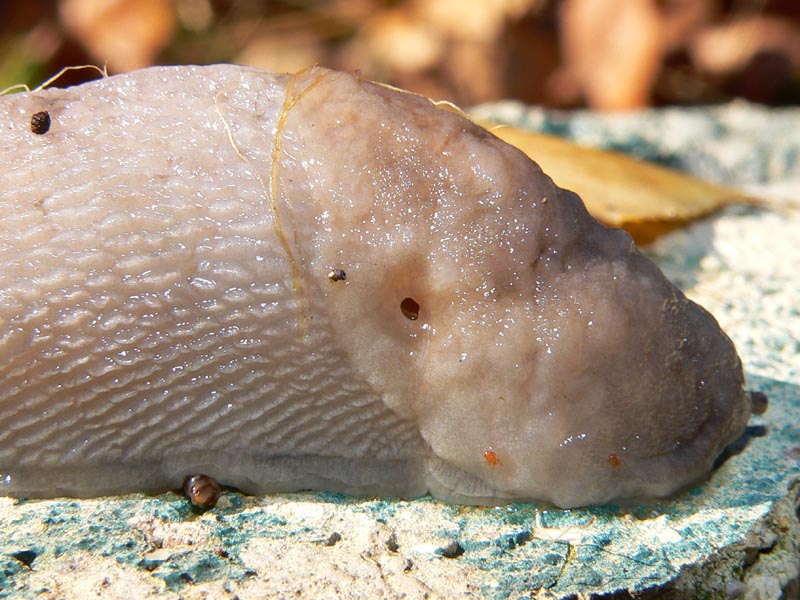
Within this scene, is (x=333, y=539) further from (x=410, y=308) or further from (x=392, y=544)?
(x=410, y=308)

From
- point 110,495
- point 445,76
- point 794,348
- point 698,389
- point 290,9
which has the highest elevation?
point 290,9

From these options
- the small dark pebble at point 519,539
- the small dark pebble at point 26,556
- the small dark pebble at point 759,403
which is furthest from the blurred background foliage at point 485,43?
the small dark pebble at point 26,556

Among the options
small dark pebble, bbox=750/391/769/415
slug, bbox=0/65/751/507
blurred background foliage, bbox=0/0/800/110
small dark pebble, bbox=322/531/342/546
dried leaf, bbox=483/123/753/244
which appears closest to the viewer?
small dark pebble, bbox=322/531/342/546

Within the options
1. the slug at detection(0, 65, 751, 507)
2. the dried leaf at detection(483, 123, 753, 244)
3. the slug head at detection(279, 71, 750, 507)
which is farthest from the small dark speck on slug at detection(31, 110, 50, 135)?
the dried leaf at detection(483, 123, 753, 244)

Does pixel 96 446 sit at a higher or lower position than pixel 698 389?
lower

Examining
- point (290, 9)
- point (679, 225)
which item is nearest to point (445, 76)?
point (290, 9)

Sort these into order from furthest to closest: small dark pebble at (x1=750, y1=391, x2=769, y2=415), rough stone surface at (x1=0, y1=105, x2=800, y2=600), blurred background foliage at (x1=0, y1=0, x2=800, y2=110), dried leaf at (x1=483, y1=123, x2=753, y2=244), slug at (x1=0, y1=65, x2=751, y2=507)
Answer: blurred background foliage at (x1=0, y1=0, x2=800, y2=110) → dried leaf at (x1=483, y1=123, x2=753, y2=244) → small dark pebble at (x1=750, y1=391, x2=769, y2=415) → slug at (x1=0, y1=65, x2=751, y2=507) → rough stone surface at (x1=0, y1=105, x2=800, y2=600)

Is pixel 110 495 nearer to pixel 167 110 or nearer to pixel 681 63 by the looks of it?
pixel 167 110

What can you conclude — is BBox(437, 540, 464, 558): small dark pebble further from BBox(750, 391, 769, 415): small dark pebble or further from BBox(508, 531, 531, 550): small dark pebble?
BBox(750, 391, 769, 415): small dark pebble
